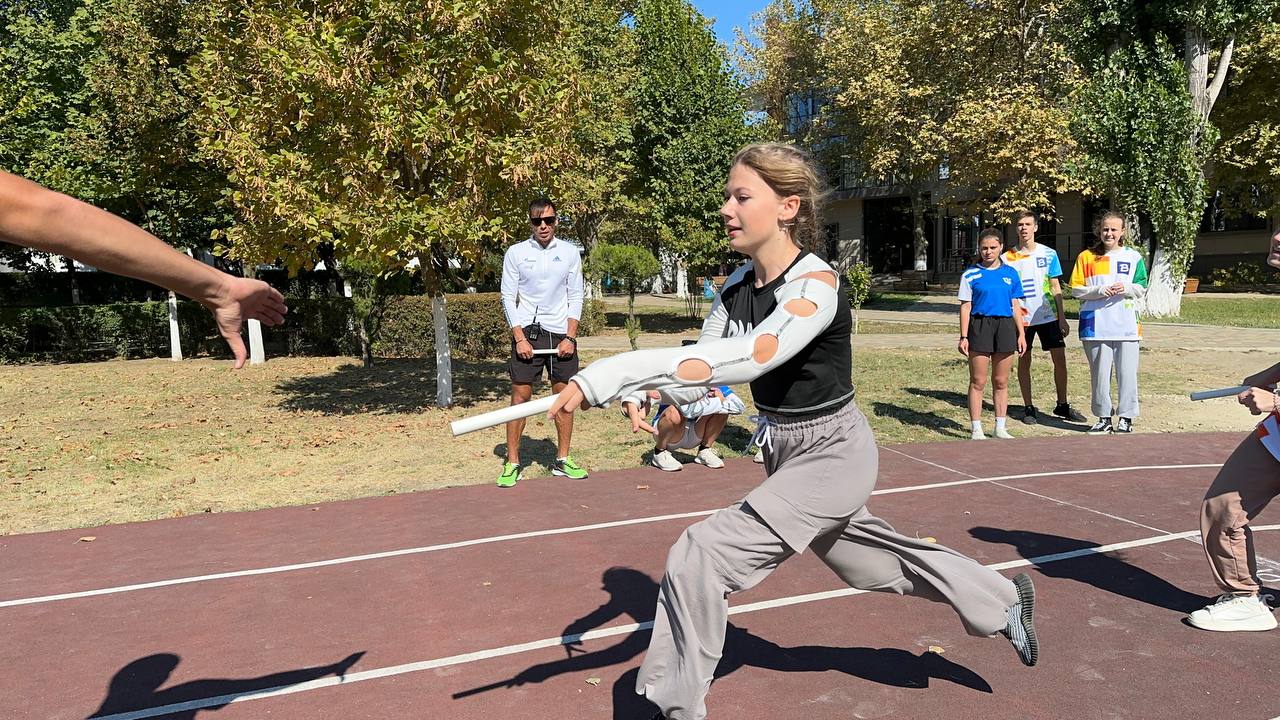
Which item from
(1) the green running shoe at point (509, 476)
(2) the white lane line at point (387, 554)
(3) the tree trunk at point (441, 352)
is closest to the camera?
(2) the white lane line at point (387, 554)

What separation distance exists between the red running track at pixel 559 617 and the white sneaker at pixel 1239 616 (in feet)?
0.17

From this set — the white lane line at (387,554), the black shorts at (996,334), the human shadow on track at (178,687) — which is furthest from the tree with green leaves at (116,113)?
the human shadow on track at (178,687)

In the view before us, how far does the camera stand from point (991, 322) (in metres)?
9.56

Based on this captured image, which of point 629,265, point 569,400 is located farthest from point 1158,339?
point 569,400

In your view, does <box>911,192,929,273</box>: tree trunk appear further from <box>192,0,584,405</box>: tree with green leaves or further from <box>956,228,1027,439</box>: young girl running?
<box>956,228,1027,439</box>: young girl running

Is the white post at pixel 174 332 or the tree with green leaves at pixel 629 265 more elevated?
the tree with green leaves at pixel 629 265

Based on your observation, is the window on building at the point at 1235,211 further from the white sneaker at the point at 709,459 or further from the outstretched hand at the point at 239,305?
the outstretched hand at the point at 239,305

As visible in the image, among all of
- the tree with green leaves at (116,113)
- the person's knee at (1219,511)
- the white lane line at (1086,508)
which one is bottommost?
the white lane line at (1086,508)

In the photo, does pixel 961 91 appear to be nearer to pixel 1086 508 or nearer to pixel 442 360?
pixel 442 360

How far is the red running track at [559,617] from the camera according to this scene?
3906 mm

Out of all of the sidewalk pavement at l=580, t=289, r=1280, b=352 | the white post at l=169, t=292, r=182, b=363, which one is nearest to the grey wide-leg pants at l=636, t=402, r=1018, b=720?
the sidewalk pavement at l=580, t=289, r=1280, b=352

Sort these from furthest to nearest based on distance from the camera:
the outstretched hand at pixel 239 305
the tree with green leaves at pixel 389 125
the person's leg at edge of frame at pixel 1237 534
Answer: the tree with green leaves at pixel 389 125
the person's leg at edge of frame at pixel 1237 534
the outstretched hand at pixel 239 305

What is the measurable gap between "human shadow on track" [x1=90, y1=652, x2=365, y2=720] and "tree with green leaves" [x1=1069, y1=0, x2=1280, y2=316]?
24.7 meters

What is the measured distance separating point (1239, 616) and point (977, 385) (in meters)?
5.38
